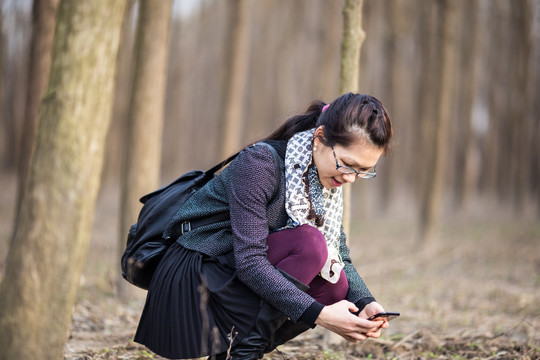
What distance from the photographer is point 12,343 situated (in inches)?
73.3

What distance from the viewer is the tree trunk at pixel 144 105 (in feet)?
14.7

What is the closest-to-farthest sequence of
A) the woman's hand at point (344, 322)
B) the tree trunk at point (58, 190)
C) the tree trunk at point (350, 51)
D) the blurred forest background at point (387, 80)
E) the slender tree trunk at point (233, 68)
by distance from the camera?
the tree trunk at point (58, 190)
the woman's hand at point (344, 322)
the tree trunk at point (350, 51)
the slender tree trunk at point (233, 68)
the blurred forest background at point (387, 80)

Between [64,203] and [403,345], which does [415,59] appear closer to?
[403,345]

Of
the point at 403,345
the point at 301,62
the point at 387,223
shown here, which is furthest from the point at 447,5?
the point at 301,62

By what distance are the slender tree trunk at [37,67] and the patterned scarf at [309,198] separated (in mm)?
3417

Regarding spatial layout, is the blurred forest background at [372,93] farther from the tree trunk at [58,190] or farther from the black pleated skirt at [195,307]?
the black pleated skirt at [195,307]

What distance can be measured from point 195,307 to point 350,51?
1.85 metres

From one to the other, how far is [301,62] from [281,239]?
20239 millimetres

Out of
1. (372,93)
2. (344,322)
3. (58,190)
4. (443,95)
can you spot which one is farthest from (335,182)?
(372,93)

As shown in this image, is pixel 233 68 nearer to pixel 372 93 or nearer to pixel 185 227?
pixel 185 227

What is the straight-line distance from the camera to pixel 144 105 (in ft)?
14.8

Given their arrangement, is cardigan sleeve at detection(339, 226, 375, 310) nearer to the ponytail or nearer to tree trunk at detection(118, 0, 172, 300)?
the ponytail

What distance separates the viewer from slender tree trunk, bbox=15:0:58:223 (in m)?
5.00

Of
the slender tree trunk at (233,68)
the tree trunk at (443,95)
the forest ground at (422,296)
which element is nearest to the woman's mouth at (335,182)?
the forest ground at (422,296)
